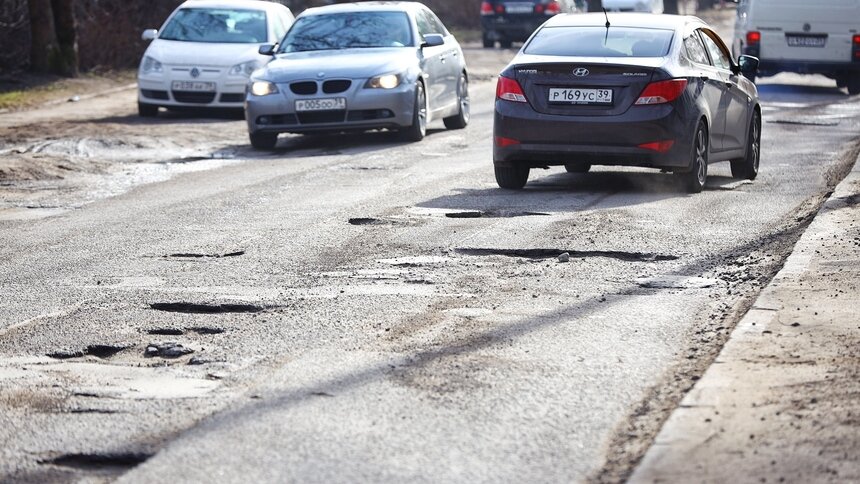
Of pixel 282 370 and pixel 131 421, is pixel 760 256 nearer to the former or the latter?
pixel 282 370

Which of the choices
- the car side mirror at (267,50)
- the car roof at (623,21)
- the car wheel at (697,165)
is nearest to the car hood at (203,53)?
the car side mirror at (267,50)

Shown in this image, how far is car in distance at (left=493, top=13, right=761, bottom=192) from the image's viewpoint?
1227 centimetres

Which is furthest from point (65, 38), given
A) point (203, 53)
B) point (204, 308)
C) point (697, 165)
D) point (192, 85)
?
point (204, 308)

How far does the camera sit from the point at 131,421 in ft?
18.0

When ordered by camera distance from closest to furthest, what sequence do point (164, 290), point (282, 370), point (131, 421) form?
point (131, 421), point (282, 370), point (164, 290)

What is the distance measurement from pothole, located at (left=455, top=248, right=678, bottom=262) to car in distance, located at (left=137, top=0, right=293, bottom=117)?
40.8 ft

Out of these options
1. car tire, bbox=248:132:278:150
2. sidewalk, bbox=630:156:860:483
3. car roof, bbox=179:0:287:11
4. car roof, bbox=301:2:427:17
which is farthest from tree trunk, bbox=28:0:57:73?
sidewalk, bbox=630:156:860:483

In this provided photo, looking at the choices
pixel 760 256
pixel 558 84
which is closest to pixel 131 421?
pixel 760 256

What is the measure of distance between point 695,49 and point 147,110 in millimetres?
10416

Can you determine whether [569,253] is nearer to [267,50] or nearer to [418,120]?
[418,120]

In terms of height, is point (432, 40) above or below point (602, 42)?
below

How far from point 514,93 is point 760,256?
3948 mm

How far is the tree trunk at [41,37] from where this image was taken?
27.4 m

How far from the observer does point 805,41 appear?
2697 cm
